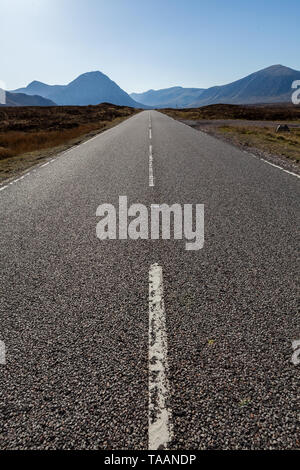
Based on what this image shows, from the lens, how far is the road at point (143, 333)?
5.68 feet

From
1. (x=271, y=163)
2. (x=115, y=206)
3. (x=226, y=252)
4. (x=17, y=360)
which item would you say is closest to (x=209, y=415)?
(x=17, y=360)

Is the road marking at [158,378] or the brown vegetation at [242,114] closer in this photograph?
the road marking at [158,378]

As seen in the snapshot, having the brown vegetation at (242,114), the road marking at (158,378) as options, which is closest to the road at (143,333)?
the road marking at (158,378)

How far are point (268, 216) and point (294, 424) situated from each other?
379cm

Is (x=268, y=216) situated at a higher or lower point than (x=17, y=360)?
higher

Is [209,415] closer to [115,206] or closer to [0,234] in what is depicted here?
[0,234]

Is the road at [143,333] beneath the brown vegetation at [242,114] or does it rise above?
beneath

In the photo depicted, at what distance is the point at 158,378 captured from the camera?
2020 mm

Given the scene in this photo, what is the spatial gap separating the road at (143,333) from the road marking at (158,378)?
0.06 ft

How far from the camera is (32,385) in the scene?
6.55ft

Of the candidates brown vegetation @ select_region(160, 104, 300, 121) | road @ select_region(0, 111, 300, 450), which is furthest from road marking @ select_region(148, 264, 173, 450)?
brown vegetation @ select_region(160, 104, 300, 121)

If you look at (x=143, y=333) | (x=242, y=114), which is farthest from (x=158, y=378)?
(x=242, y=114)

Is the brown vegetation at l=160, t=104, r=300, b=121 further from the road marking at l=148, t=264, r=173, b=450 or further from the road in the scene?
the road marking at l=148, t=264, r=173, b=450

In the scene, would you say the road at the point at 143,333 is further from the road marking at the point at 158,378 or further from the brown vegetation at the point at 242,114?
the brown vegetation at the point at 242,114
